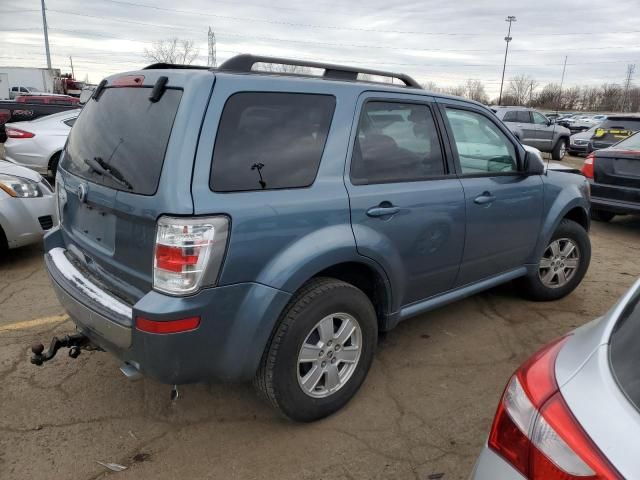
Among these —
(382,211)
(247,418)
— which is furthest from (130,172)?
(247,418)

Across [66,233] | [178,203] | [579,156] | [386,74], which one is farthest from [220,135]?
[579,156]

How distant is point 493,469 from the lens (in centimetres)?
136

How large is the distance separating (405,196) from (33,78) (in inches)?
2051

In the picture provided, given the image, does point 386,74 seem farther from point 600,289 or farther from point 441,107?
point 600,289

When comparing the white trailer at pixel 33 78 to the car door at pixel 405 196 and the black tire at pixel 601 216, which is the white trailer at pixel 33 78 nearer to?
the black tire at pixel 601 216

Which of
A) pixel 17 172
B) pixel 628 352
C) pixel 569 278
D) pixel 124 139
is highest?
pixel 124 139

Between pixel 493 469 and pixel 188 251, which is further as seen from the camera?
pixel 188 251

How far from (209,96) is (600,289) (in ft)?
14.5

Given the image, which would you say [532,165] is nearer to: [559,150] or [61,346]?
[61,346]

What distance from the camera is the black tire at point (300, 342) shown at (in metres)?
2.48

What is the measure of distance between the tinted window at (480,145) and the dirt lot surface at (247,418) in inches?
51.1

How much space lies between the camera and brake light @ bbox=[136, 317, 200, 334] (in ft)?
7.01

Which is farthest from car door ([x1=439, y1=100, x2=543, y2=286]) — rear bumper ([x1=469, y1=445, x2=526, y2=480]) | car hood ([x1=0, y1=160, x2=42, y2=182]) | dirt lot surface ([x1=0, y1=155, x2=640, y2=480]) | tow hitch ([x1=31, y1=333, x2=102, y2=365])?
car hood ([x1=0, y1=160, x2=42, y2=182])

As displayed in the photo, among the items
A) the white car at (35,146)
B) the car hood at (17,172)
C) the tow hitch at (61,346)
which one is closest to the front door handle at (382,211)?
the tow hitch at (61,346)
